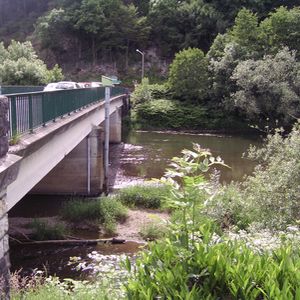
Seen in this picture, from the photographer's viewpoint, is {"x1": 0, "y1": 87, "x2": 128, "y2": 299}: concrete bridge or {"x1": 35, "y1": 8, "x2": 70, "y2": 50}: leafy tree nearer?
{"x1": 0, "y1": 87, "x2": 128, "y2": 299}: concrete bridge

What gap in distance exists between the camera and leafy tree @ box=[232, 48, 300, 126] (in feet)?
132

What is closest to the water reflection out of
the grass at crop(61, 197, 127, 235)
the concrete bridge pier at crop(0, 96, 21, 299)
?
the grass at crop(61, 197, 127, 235)

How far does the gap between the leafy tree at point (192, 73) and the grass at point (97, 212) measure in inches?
1373

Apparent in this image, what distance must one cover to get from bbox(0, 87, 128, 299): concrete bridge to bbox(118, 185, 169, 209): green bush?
8.51 ft

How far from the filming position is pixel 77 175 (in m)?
20.5

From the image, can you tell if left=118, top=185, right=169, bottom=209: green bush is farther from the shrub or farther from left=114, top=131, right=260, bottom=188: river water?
the shrub

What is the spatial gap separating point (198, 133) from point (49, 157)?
36125mm

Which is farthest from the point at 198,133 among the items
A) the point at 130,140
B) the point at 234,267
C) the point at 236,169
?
the point at 234,267

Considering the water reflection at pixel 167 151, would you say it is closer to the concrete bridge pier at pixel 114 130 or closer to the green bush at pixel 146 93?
the concrete bridge pier at pixel 114 130

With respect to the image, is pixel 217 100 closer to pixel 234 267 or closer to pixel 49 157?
pixel 49 157

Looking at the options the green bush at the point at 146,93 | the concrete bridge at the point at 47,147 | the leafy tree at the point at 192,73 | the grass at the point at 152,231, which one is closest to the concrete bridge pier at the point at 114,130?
the green bush at the point at 146,93

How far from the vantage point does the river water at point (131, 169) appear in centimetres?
1263

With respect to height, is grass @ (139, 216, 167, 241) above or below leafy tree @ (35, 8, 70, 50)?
below

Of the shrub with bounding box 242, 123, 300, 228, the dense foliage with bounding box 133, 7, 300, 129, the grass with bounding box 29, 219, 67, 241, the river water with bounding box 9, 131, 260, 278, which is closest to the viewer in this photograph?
the shrub with bounding box 242, 123, 300, 228
